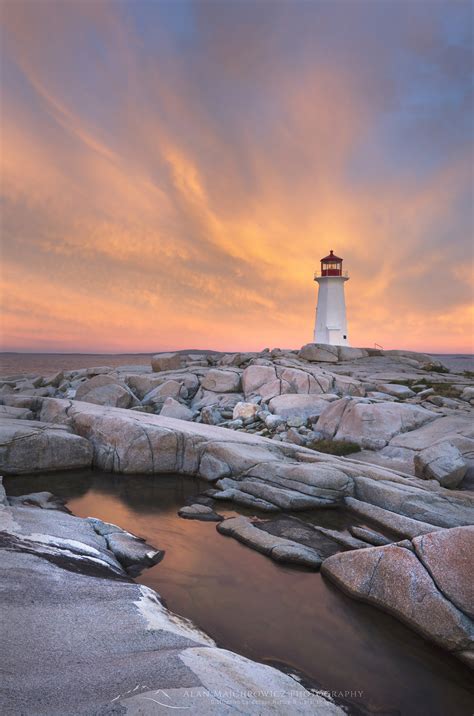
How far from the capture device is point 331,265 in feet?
159

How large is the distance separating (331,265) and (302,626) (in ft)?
147

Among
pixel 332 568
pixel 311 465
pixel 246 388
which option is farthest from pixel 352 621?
pixel 246 388

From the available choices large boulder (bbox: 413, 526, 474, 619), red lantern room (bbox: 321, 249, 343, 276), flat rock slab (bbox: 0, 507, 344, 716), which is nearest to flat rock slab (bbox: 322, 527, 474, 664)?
large boulder (bbox: 413, 526, 474, 619)

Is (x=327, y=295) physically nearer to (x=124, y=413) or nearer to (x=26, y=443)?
(x=124, y=413)

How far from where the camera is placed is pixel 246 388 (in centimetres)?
2606

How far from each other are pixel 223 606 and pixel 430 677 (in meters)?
3.19

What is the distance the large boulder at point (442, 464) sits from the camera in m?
12.6

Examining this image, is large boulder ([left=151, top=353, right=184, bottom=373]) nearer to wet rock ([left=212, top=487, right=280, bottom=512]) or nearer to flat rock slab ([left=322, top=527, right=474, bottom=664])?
wet rock ([left=212, top=487, right=280, bottom=512])

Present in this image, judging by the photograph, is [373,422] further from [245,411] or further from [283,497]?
[283,497]

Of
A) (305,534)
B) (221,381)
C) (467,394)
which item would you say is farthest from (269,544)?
(467,394)

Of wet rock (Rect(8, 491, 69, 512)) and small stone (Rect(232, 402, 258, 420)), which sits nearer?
wet rock (Rect(8, 491, 69, 512))

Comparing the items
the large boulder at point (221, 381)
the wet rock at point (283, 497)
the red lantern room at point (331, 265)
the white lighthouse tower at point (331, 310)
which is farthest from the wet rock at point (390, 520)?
the red lantern room at point (331, 265)

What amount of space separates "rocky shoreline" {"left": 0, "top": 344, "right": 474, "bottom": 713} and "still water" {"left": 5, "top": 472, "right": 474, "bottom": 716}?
325 mm

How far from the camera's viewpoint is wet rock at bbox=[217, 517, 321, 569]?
878 cm
